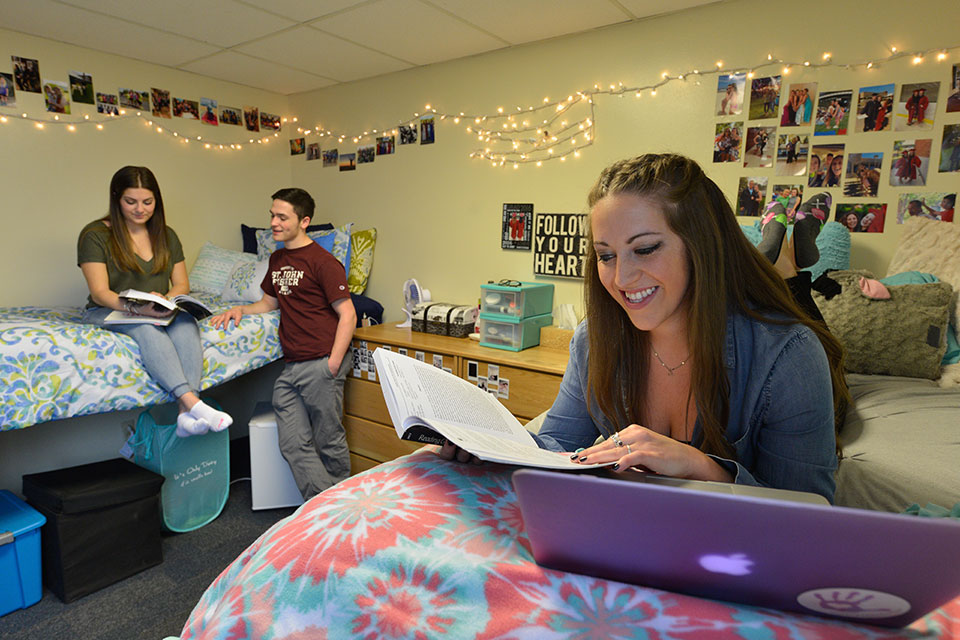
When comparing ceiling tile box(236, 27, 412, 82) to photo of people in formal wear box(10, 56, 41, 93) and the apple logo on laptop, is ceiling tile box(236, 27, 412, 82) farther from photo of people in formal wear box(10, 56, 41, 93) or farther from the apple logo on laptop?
the apple logo on laptop

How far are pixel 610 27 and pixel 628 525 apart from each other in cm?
250

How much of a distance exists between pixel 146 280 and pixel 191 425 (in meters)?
0.74

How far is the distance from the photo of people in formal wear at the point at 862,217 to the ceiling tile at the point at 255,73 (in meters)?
2.78

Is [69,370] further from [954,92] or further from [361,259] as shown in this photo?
[954,92]

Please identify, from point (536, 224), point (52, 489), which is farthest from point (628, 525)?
point (536, 224)

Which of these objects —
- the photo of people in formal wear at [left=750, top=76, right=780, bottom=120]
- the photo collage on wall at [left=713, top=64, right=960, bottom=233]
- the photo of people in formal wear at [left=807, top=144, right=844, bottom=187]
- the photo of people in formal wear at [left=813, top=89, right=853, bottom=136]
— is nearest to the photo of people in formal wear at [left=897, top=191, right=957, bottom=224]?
the photo collage on wall at [left=713, top=64, right=960, bottom=233]

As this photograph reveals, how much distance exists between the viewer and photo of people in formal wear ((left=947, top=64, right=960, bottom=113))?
1.80 m

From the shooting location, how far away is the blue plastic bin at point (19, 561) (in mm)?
1771

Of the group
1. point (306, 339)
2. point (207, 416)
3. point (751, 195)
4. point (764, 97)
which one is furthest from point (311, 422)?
point (764, 97)

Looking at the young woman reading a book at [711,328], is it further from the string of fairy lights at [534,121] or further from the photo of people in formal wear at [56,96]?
the photo of people in formal wear at [56,96]

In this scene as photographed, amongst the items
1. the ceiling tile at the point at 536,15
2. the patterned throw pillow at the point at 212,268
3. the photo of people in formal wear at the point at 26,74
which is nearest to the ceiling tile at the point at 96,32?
the photo of people in formal wear at the point at 26,74

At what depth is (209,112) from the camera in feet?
10.7

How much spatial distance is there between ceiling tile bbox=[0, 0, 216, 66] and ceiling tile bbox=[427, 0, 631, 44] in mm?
1383

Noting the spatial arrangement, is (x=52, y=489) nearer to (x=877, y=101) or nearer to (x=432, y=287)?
(x=432, y=287)
